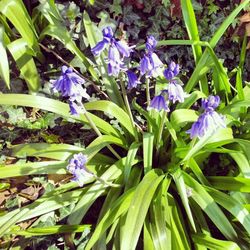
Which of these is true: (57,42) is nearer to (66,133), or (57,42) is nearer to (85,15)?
(85,15)

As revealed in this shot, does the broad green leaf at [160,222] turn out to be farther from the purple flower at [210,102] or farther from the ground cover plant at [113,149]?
the purple flower at [210,102]

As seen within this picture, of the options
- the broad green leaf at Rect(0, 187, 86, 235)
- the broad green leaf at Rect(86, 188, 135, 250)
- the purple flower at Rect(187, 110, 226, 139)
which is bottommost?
the broad green leaf at Rect(86, 188, 135, 250)

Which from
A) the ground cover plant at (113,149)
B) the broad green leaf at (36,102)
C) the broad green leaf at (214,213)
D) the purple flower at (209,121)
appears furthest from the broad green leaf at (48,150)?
the purple flower at (209,121)

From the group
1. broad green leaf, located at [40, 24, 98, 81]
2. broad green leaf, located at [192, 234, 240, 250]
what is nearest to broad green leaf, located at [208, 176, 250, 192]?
broad green leaf, located at [192, 234, 240, 250]

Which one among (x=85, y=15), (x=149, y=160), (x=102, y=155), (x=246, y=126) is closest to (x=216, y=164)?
(x=246, y=126)

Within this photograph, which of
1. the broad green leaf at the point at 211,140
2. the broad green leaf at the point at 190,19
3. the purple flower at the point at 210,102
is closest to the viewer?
the purple flower at the point at 210,102

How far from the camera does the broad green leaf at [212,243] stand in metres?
2.00

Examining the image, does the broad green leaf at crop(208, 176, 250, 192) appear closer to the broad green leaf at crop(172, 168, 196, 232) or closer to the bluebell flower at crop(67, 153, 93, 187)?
the broad green leaf at crop(172, 168, 196, 232)

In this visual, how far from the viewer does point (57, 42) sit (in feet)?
8.96

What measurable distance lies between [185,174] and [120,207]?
358 millimetres

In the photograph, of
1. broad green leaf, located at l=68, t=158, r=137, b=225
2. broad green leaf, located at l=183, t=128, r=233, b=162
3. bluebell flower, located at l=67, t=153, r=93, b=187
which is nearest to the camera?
bluebell flower, located at l=67, t=153, r=93, b=187

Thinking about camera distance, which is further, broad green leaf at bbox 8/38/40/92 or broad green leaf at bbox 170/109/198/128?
broad green leaf at bbox 8/38/40/92

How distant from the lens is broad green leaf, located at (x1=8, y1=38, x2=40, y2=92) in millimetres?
2430

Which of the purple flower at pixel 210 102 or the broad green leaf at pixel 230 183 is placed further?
the broad green leaf at pixel 230 183
